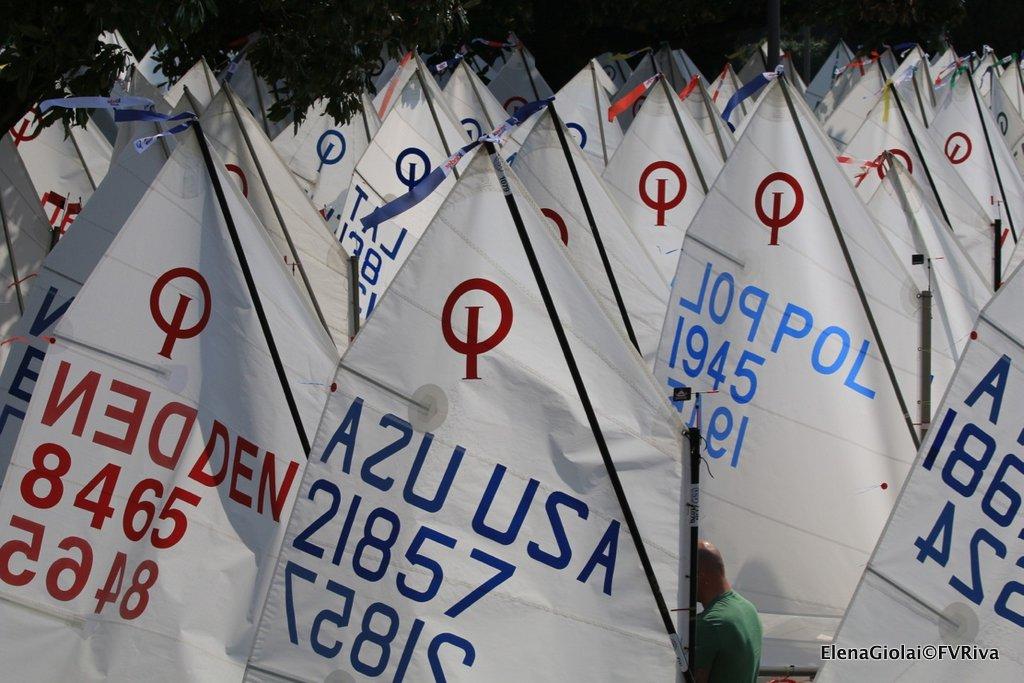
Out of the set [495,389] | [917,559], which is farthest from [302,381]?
[917,559]

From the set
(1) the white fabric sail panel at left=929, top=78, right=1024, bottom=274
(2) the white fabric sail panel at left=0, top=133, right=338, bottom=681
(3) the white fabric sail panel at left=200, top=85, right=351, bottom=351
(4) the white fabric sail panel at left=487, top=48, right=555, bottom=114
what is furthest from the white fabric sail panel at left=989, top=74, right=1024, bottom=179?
(2) the white fabric sail panel at left=0, top=133, right=338, bottom=681

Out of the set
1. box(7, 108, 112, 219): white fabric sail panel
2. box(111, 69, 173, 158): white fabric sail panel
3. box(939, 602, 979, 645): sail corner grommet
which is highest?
box(111, 69, 173, 158): white fabric sail panel

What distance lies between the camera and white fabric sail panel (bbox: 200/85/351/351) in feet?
25.0

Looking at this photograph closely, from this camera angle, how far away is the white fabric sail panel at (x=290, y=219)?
763cm

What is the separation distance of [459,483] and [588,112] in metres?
10.6

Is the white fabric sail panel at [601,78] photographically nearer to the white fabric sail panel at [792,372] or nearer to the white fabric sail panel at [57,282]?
the white fabric sail panel at [792,372]

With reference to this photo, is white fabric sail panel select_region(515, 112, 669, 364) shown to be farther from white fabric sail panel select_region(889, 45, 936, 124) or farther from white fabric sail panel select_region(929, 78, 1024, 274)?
white fabric sail panel select_region(889, 45, 936, 124)

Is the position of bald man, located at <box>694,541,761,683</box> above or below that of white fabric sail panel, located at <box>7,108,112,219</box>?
below

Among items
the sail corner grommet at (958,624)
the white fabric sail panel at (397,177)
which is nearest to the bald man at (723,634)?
the sail corner grommet at (958,624)

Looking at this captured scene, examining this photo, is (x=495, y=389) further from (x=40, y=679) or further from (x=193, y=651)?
(x=40, y=679)

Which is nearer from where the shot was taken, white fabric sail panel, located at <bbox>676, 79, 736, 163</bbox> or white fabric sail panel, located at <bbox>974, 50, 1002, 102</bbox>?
white fabric sail panel, located at <bbox>676, 79, 736, 163</bbox>

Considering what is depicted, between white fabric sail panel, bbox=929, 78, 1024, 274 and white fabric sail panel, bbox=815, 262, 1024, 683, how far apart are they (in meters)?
9.98

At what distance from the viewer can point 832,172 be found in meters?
7.86

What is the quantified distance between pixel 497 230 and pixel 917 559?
Answer: 1698 millimetres
